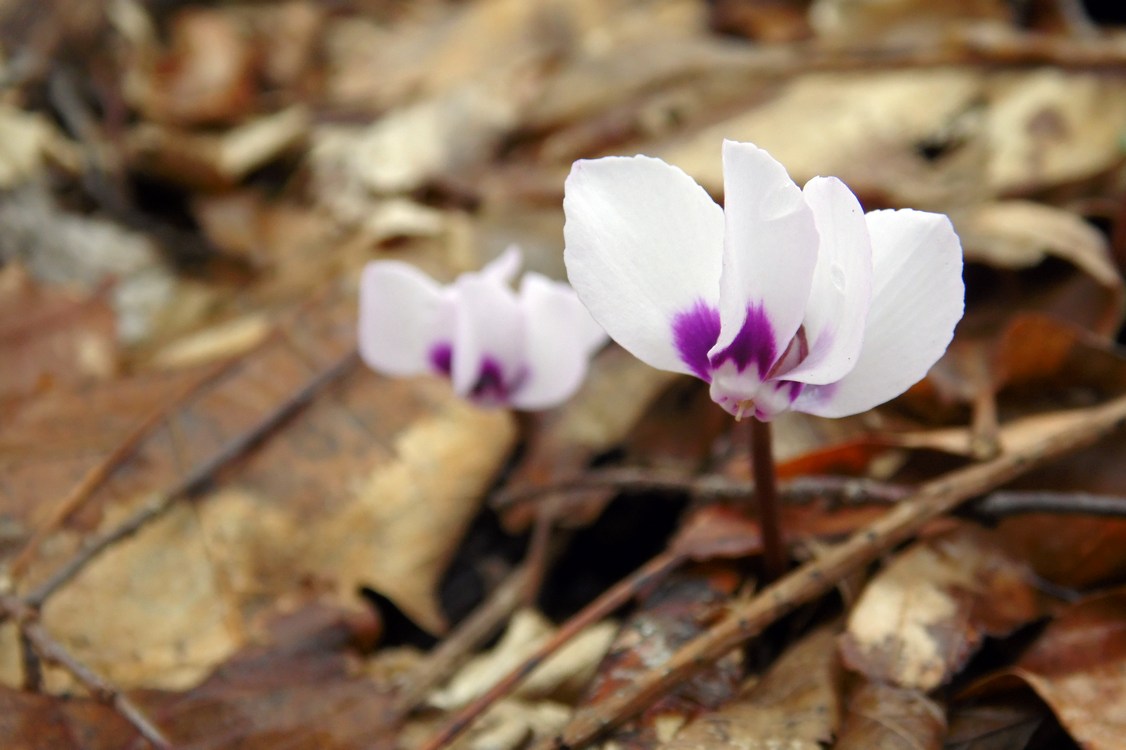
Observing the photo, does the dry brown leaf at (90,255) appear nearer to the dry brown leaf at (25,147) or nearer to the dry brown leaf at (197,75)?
the dry brown leaf at (25,147)

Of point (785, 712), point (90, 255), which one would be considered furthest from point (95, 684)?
point (90, 255)

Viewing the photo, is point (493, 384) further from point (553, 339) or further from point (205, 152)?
point (205, 152)

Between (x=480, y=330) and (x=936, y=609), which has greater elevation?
(x=480, y=330)

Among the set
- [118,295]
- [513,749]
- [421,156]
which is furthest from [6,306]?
[513,749]

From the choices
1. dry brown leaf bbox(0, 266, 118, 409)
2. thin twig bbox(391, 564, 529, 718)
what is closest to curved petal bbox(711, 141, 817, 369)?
thin twig bbox(391, 564, 529, 718)

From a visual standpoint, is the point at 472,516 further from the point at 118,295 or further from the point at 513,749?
the point at 118,295

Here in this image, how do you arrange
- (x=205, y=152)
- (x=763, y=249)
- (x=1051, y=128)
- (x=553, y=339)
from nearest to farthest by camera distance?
(x=763, y=249) → (x=553, y=339) → (x=1051, y=128) → (x=205, y=152)

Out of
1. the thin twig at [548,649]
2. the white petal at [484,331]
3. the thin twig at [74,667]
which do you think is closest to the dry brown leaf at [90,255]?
the thin twig at [74,667]
